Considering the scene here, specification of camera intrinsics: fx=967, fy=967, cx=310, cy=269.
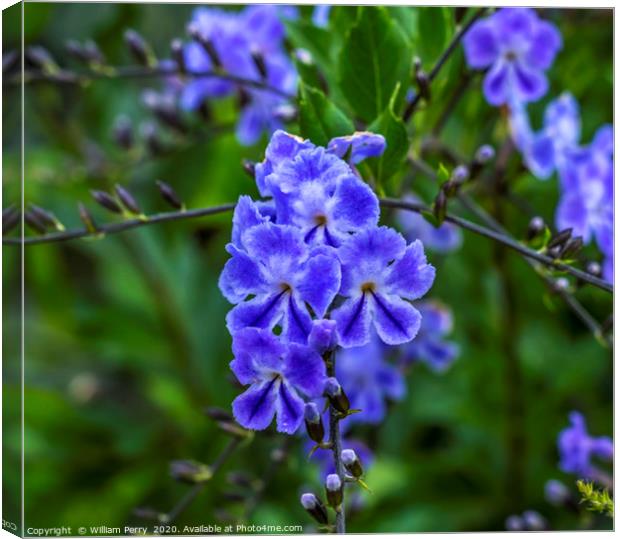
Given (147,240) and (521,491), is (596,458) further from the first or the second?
(147,240)

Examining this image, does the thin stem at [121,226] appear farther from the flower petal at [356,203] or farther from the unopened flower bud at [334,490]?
the unopened flower bud at [334,490]

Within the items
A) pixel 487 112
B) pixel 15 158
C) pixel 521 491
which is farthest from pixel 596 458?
pixel 15 158

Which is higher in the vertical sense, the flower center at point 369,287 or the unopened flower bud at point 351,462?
the flower center at point 369,287

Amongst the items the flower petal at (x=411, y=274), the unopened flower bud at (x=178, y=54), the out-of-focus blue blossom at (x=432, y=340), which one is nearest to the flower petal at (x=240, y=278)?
the flower petal at (x=411, y=274)

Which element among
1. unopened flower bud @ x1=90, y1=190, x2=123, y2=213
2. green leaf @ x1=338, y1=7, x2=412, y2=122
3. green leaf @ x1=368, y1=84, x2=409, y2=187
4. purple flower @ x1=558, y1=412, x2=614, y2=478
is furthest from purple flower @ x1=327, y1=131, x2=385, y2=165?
purple flower @ x1=558, y1=412, x2=614, y2=478

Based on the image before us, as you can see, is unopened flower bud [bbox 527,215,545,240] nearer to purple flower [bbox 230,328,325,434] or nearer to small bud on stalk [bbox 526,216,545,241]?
small bud on stalk [bbox 526,216,545,241]

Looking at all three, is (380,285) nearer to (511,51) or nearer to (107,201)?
(107,201)

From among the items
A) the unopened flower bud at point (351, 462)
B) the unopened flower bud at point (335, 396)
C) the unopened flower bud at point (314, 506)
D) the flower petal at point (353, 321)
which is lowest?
the unopened flower bud at point (314, 506)

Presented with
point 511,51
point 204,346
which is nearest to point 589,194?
point 511,51
